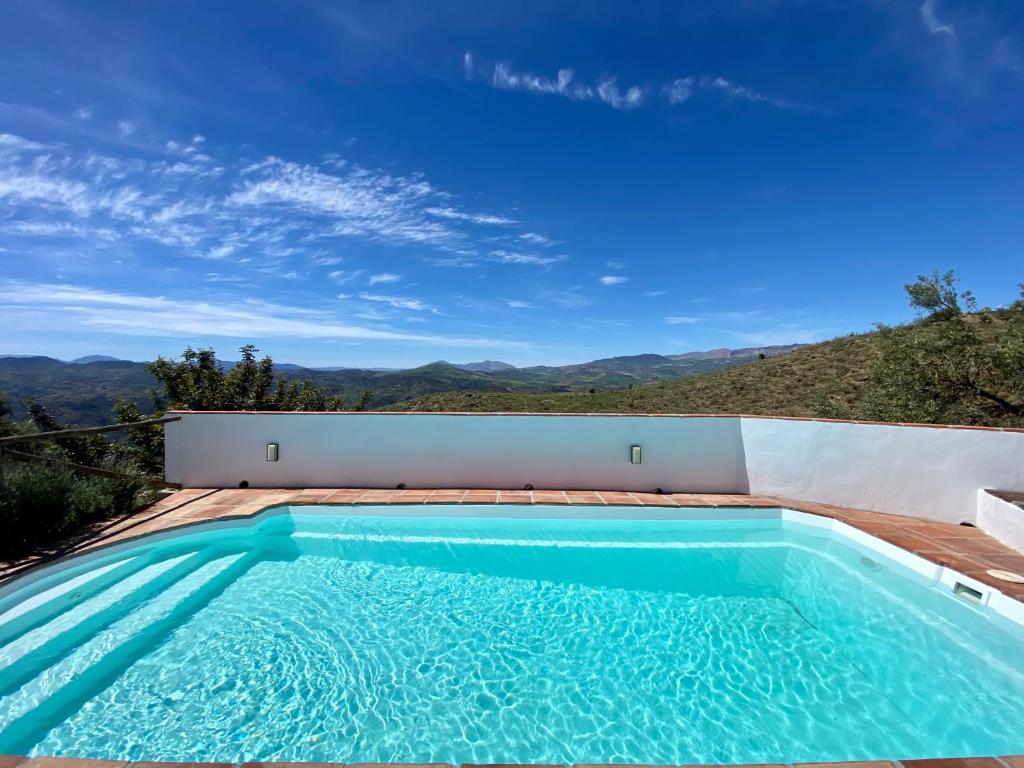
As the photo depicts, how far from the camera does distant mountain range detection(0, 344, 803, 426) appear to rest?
137 ft

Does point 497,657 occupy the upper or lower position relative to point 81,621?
lower

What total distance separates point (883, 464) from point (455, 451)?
5.38 metres

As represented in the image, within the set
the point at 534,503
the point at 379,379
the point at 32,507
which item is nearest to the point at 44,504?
the point at 32,507

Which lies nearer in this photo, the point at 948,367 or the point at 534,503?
the point at 534,503

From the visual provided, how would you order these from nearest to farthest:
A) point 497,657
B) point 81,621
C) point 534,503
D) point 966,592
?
point 497,657, point 81,621, point 966,592, point 534,503

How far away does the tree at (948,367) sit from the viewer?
8.54m

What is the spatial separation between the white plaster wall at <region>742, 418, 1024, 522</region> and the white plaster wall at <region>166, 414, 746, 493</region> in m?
0.44

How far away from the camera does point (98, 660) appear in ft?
9.25

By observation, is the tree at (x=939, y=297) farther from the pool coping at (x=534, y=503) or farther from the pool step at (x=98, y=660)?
the pool step at (x=98, y=660)

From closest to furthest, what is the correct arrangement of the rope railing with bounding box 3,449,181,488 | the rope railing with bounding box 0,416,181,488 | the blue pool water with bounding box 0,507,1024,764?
the blue pool water with bounding box 0,507,1024,764, the rope railing with bounding box 0,416,181,488, the rope railing with bounding box 3,449,181,488

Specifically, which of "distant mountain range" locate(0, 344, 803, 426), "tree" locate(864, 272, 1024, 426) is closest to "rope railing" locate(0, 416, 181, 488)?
"distant mountain range" locate(0, 344, 803, 426)

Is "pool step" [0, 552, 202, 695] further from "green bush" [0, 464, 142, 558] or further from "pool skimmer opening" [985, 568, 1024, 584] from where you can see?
"pool skimmer opening" [985, 568, 1024, 584]

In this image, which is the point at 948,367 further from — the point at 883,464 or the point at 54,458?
the point at 54,458

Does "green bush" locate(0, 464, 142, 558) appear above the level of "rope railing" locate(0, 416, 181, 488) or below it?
below
